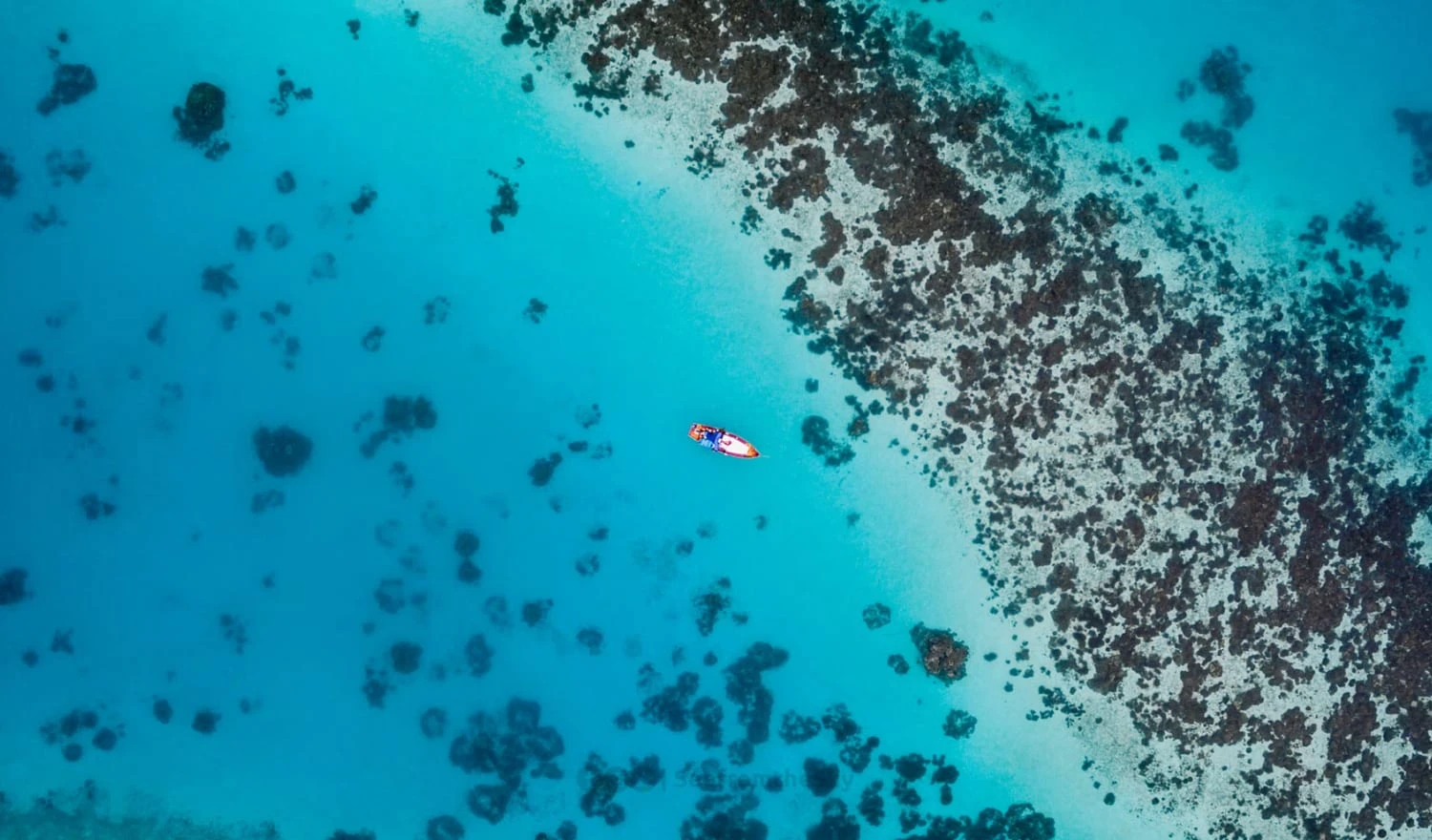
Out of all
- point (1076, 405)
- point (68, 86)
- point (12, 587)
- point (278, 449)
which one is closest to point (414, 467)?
point (278, 449)

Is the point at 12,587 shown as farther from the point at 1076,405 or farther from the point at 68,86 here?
the point at 1076,405

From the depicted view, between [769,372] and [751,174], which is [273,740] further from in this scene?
[751,174]

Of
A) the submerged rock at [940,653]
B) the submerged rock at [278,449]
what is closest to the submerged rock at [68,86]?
the submerged rock at [278,449]

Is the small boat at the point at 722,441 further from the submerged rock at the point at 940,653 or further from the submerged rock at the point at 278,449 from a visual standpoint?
the submerged rock at the point at 278,449

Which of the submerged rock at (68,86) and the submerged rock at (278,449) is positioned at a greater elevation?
the submerged rock at (68,86)

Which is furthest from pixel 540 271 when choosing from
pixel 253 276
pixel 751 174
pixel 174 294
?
pixel 174 294

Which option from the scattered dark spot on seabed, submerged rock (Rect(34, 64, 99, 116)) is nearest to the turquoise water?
submerged rock (Rect(34, 64, 99, 116))
